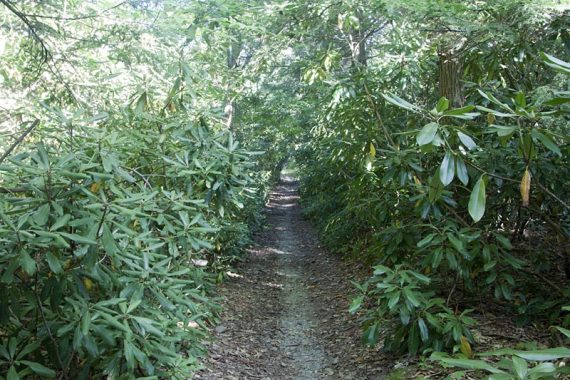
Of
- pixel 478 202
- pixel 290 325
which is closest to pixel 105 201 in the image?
pixel 478 202

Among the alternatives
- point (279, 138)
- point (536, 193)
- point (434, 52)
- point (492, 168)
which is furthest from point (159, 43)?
point (279, 138)

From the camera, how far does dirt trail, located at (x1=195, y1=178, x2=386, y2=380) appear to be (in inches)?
199

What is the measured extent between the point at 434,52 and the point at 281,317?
4.43 meters

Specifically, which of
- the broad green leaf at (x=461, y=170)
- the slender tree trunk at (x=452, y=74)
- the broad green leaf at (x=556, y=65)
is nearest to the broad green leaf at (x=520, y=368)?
the broad green leaf at (x=556, y=65)

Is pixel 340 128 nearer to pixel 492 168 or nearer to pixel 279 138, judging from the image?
pixel 492 168

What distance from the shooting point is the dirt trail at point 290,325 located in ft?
16.6

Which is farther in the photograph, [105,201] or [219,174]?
[219,174]

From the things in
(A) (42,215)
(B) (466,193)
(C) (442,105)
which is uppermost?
(C) (442,105)

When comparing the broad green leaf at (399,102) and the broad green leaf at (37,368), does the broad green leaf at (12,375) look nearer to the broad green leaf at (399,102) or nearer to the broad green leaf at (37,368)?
the broad green leaf at (37,368)

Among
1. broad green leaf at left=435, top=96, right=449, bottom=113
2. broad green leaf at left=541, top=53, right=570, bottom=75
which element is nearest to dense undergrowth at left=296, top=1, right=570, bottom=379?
broad green leaf at left=435, top=96, right=449, bottom=113

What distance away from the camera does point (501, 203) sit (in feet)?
15.5

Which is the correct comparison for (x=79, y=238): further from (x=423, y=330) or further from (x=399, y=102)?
(x=423, y=330)

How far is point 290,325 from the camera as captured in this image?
6.74 meters

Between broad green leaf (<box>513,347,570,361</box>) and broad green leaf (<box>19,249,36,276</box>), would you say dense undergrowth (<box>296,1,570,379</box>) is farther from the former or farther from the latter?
broad green leaf (<box>19,249,36,276</box>)
